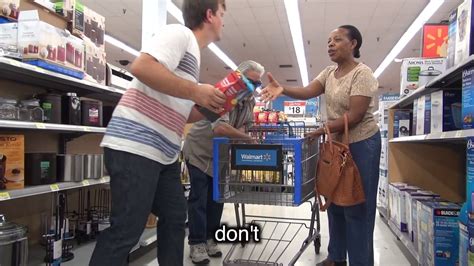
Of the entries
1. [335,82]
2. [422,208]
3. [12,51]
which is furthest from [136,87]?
[422,208]

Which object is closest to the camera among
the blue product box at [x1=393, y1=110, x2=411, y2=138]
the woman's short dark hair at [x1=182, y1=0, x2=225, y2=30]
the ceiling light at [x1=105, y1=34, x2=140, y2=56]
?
the woman's short dark hair at [x1=182, y1=0, x2=225, y2=30]

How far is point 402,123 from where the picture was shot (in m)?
3.94

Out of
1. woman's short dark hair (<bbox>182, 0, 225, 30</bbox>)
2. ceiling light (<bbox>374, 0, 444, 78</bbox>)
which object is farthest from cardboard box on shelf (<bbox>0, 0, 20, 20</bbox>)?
ceiling light (<bbox>374, 0, 444, 78</bbox>)

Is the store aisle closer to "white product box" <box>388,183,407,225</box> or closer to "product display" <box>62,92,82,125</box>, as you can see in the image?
"white product box" <box>388,183,407,225</box>

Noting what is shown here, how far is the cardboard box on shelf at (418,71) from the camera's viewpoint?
350cm

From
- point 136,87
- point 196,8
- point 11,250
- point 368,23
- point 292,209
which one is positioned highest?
point 368,23

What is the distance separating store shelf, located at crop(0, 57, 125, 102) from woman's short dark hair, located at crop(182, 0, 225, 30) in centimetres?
102

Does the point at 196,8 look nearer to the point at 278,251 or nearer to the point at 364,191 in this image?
the point at 364,191

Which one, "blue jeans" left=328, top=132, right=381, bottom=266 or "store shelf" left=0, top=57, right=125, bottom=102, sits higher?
"store shelf" left=0, top=57, right=125, bottom=102

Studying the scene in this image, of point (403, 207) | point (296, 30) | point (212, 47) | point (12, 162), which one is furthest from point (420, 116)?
point (212, 47)

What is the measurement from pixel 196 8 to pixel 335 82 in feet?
3.84

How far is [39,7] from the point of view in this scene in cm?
283

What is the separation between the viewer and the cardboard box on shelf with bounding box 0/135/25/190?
7.23 feet

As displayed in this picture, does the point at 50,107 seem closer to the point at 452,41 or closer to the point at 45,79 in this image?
the point at 45,79
